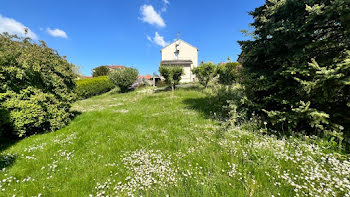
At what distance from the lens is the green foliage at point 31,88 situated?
14.2 ft

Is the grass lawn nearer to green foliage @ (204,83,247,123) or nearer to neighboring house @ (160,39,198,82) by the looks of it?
green foliage @ (204,83,247,123)

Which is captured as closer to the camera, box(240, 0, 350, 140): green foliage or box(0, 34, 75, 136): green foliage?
box(240, 0, 350, 140): green foliage

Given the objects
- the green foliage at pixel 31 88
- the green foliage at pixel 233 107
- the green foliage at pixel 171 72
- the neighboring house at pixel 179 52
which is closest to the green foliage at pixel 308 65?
the green foliage at pixel 233 107

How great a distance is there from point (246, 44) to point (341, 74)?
8.67ft

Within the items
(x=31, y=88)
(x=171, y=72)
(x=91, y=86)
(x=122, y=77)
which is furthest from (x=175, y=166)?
(x=91, y=86)

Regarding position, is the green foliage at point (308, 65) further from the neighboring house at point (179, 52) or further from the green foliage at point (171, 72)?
the neighboring house at point (179, 52)

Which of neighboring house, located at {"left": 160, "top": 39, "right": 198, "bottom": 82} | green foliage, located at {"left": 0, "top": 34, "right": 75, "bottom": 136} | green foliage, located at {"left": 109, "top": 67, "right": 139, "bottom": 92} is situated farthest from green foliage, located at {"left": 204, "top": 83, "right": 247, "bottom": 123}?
neighboring house, located at {"left": 160, "top": 39, "right": 198, "bottom": 82}

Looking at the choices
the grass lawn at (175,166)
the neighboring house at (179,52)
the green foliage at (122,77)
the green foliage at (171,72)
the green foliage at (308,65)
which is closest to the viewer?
the grass lawn at (175,166)

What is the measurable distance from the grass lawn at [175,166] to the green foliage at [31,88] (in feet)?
2.80

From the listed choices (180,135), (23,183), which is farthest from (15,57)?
(180,135)

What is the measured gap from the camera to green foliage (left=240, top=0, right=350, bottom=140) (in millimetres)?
2666

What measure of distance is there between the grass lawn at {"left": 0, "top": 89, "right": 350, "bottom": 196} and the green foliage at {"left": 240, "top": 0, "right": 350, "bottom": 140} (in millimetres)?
688

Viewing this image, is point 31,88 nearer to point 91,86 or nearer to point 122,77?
point 122,77

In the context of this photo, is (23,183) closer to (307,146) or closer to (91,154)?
(91,154)
